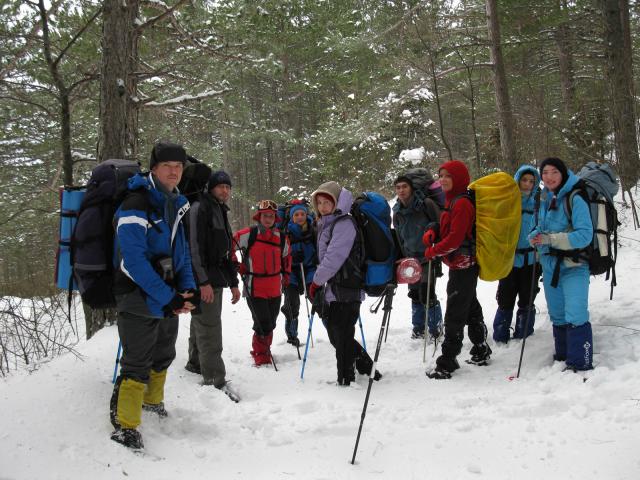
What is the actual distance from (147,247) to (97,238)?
1.14 ft

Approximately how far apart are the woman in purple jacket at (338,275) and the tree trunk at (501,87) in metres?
6.26

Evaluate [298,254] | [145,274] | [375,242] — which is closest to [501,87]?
[298,254]

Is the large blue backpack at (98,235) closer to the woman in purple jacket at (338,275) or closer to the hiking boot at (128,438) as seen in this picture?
the hiking boot at (128,438)

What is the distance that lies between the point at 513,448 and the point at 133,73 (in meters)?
5.84

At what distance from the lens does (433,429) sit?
3.72 meters

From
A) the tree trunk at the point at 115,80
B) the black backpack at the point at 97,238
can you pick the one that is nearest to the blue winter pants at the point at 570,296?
the black backpack at the point at 97,238

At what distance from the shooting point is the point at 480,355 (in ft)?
17.0

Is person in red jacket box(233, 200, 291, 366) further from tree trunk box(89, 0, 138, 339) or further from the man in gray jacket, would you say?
tree trunk box(89, 0, 138, 339)

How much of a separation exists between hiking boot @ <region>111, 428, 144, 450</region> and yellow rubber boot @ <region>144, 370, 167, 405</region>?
1.54 ft

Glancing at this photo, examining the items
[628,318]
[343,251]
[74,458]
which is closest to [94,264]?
[74,458]

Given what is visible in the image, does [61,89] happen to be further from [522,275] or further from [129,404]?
[522,275]

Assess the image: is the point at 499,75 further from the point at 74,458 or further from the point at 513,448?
the point at 74,458

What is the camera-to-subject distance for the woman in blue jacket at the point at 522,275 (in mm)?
5367

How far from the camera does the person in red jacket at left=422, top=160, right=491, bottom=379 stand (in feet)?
15.6
